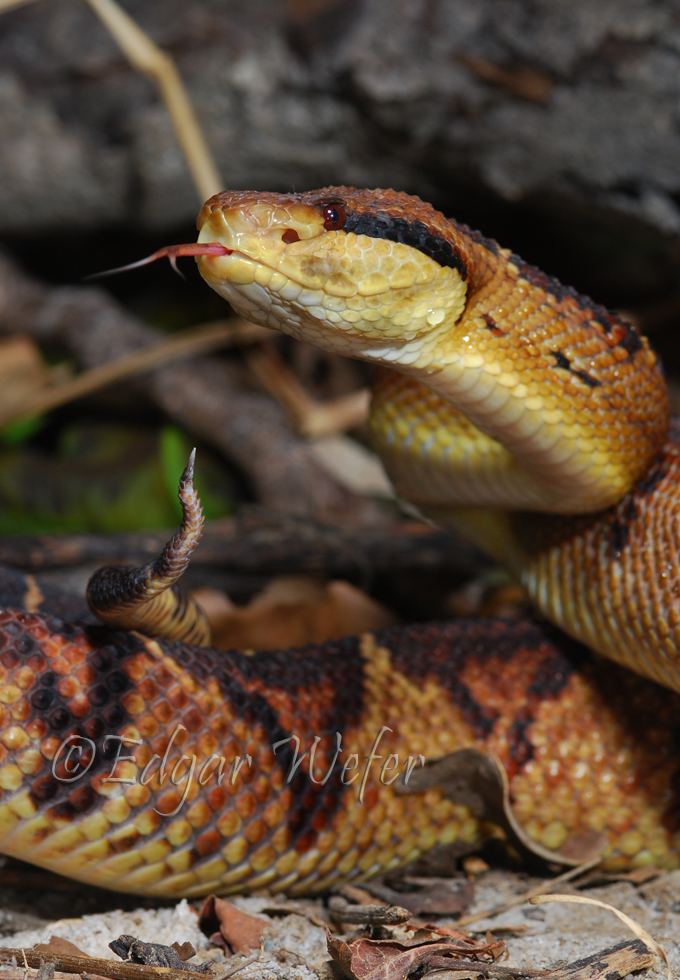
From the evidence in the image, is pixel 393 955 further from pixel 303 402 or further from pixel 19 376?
pixel 19 376

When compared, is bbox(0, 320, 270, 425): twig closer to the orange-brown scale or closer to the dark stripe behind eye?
the orange-brown scale

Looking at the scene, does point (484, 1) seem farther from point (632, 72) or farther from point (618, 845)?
point (618, 845)

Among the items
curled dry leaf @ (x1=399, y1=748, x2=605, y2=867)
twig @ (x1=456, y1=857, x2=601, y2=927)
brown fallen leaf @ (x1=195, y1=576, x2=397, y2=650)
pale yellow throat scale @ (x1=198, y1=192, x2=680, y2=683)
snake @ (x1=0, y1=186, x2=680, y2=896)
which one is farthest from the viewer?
brown fallen leaf @ (x1=195, y1=576, x2=397, y2=650)

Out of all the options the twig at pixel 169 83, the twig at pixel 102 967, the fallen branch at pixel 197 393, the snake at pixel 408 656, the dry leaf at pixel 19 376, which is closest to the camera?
the twig at pixel 102 967

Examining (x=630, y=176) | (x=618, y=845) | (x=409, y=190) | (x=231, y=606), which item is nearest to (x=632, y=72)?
(x=630, y=176)

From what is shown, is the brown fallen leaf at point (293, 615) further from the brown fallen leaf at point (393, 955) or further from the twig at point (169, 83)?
the twig at point (169, 83)

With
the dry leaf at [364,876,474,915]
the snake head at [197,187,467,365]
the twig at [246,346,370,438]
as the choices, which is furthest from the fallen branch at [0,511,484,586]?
the snake head at [197,187,467,365]

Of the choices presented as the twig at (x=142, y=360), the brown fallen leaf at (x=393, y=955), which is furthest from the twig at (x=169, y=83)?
the brown fallen leaf at (x=393, y=955)
